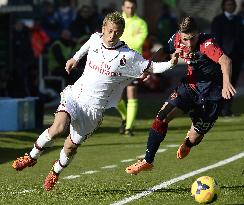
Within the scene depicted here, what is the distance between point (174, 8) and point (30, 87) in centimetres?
2510

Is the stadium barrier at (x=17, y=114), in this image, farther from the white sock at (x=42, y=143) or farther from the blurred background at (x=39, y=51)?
the white sock at (x=42, y=143)

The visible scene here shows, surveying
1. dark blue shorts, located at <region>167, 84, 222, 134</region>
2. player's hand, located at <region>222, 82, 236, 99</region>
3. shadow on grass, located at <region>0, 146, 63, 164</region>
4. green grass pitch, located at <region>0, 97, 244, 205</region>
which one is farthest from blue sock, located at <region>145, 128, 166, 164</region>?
shadow on grass, located at <region>0, 146, 63, 164</region>

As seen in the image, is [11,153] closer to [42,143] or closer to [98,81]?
[42,143]

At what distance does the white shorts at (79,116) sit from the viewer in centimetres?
1225

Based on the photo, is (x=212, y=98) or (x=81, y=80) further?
(x=212, y=98)

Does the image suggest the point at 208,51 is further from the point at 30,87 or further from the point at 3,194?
the point at 30,87

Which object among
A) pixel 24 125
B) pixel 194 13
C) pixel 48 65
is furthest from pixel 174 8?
pixel 24 125

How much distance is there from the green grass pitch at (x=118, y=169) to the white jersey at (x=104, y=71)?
41.1 inches

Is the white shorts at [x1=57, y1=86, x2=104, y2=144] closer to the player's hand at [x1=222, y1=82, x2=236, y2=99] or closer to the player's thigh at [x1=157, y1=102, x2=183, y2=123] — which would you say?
the player's thigh at [x1=157, y1=102, x2=183, y2=123]

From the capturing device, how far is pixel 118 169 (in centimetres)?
1459

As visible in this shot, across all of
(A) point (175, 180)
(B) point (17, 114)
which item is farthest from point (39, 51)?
(A) point (175, 180)

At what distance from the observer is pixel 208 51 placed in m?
13.0

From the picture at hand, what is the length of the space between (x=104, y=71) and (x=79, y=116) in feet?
1.85

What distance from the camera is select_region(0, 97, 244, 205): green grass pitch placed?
39.5 ft
